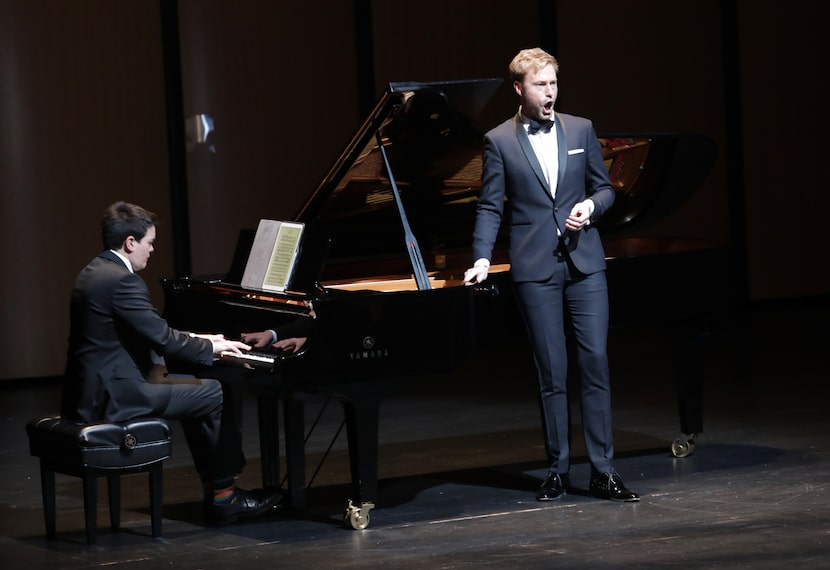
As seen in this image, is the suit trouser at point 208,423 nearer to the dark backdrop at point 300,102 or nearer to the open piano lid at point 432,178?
the open piano lid at point 432,178

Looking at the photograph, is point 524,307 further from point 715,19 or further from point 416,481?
point 715,19

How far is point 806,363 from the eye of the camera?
7930 millimetres

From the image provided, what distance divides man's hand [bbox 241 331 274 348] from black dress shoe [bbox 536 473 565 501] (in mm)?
1129

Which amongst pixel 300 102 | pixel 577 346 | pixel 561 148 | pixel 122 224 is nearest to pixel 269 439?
pixel 122 224

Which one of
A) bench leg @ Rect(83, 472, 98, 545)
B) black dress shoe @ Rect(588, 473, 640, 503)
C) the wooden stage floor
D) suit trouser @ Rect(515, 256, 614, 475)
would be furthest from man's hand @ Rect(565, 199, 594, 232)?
bench leg @ Rect(83, 472, 98, 545)

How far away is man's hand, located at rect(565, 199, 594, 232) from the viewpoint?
4.74 m

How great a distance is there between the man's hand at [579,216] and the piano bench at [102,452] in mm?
1512

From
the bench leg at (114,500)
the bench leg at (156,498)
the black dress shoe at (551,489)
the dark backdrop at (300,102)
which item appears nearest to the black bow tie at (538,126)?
the black dress shoe at (551,489)

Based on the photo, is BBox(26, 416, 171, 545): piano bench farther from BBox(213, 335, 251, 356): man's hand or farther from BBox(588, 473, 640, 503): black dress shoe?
BBox(588, 473, 640, 503): black dress shoe

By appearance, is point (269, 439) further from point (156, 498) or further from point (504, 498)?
point (504, 498)

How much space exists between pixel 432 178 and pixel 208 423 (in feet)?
4.50

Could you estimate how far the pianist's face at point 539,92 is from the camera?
4.73 meters

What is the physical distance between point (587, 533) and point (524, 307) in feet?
2.82

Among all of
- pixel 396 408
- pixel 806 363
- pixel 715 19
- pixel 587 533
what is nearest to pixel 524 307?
pixel 587 533
